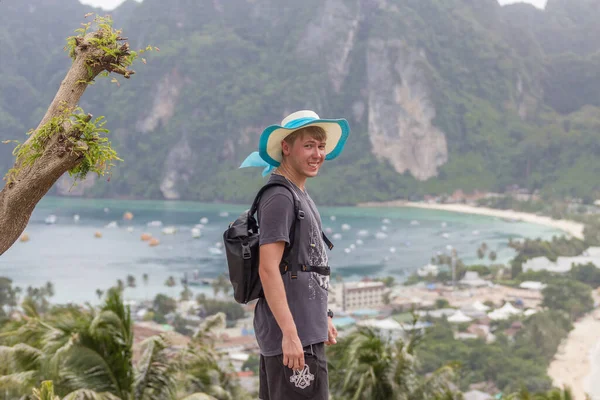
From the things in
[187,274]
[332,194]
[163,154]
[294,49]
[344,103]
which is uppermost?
[294,49]

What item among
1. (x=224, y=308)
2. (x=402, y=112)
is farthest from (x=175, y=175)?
(x=224, y=308)

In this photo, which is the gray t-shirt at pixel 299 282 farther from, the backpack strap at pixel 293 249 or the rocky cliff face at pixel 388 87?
the rocky cliff face at pixel 388 87

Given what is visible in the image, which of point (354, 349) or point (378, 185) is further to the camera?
point (378, 185)

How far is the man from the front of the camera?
4.42 feet

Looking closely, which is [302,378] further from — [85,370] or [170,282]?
[170,282]

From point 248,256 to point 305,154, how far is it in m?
0.25

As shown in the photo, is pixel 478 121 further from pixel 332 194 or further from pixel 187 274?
pixel 187 274

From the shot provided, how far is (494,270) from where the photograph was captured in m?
31.9

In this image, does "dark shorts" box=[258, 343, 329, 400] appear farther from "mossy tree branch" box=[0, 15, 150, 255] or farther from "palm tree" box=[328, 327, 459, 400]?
"palm tree" box=[328, 327, 459, 400]

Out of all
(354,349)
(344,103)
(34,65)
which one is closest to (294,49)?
(344,103)

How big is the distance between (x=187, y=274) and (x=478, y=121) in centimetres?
4624

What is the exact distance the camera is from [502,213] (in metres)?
55.9

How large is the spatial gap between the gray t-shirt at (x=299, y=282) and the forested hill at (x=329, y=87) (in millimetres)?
63459

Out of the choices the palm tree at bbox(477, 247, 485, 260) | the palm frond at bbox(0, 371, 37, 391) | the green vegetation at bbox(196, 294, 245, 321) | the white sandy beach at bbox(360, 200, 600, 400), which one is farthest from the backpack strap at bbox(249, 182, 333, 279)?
the palm tree at bbox(477, 247, 485, 260)
